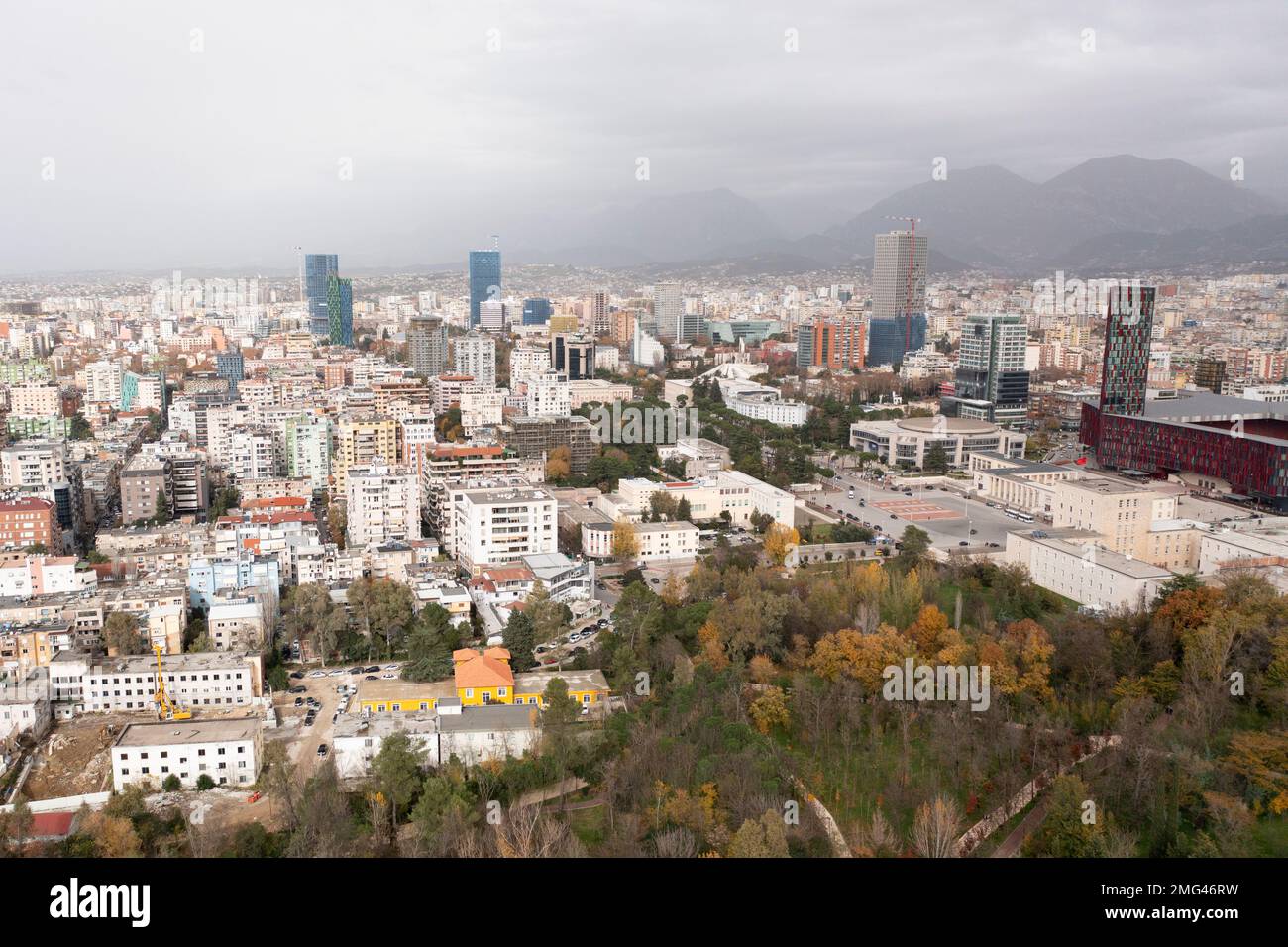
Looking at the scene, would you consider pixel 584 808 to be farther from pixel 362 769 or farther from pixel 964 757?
pixel 964 757

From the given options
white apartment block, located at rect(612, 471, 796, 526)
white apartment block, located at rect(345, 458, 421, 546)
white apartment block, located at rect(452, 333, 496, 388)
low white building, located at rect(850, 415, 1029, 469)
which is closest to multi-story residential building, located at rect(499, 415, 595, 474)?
white apartment block, located at rect(612, 471, 796, 526)

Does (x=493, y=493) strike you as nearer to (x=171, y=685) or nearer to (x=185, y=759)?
(x=171, y=685)

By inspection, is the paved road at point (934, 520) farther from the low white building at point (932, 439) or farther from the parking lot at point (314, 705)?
the parking lot at point (314, 705)

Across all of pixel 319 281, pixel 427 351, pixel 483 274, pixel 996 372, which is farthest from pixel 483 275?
pixel 996 372

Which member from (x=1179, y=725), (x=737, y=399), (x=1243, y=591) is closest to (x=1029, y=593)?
(x=1243, y=591)

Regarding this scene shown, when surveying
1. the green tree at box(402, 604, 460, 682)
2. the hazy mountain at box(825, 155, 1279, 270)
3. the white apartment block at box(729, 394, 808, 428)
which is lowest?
the green tree at box(402, 604, 460, 682)

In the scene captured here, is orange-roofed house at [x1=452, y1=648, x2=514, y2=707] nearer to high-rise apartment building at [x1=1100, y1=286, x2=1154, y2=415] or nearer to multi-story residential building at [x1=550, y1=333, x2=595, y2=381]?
high-rise apartment building at [x1=1100, y1=286, x2=1154, y2=415]
